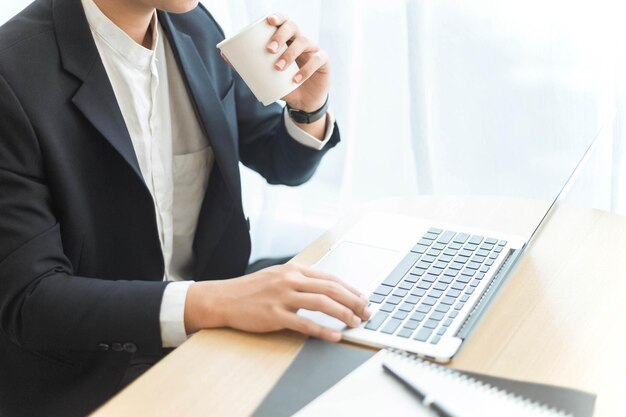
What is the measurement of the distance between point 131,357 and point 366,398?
474 millimetres

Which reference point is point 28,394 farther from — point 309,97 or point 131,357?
point 309,97

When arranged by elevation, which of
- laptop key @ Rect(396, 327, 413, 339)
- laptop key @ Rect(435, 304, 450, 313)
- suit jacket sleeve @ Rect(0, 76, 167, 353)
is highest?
suit jacket sleeve @ Rect(0, 76, 167, 353)

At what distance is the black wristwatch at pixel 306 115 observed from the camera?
1358 mm

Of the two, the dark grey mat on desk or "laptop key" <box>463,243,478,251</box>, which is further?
"laptop key" <box>463,243,478,251</box>

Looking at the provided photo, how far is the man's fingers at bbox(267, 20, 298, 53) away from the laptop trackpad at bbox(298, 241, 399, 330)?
0.26 metres

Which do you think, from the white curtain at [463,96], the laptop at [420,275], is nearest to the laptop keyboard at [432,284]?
the laptop at [420,275]

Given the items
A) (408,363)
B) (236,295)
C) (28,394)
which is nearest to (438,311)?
(408,363)

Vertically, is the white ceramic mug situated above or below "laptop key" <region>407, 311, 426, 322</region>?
above

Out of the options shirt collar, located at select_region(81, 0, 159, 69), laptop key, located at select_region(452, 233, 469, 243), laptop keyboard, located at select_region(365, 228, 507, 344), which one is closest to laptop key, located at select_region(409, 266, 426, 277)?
laptop keyboard, located at select_region(365, 228, 507, 344)

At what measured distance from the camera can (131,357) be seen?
46.0 inches

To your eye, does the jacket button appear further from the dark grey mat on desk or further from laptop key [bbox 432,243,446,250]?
laptop key [bbox 432,243,446,250]

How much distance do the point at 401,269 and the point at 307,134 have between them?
0.40 meters

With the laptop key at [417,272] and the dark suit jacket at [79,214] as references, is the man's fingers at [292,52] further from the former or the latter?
the laptop key at [417,272]

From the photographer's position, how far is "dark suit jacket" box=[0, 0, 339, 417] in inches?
38.6
